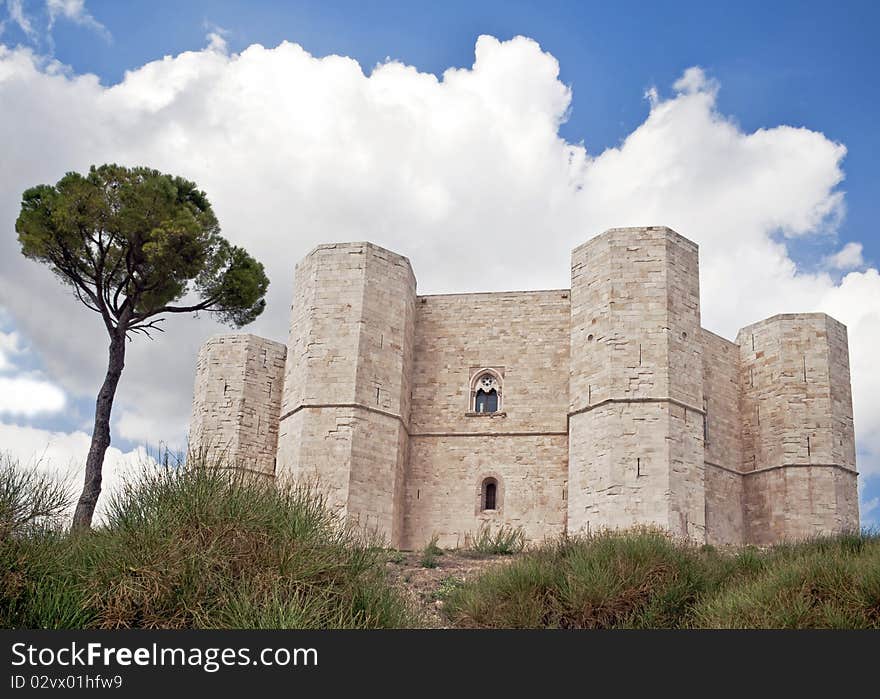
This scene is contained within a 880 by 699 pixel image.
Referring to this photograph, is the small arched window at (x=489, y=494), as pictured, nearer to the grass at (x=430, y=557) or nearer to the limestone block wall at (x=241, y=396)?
the grass at (x=430, y=557)

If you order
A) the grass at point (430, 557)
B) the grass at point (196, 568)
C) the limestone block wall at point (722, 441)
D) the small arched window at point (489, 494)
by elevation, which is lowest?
the grass at point (196, 568)

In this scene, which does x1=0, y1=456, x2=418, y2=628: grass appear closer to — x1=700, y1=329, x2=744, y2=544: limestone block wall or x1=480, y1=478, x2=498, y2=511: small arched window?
x1=480, y1=478, x2=498, y2=511: small arched window

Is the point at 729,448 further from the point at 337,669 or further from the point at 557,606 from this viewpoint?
the point at 337,669

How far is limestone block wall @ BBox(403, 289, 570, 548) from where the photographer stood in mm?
19484

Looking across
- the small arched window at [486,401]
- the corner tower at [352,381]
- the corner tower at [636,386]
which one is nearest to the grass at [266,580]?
the corner tower at [636,386]

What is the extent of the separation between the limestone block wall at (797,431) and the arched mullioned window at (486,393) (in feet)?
18.4

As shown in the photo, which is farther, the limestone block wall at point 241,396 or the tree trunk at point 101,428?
the limestone block wall at point 241,396

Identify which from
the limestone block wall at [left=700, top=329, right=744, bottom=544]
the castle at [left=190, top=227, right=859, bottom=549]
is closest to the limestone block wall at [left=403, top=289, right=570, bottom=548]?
the castle at [left=190, top=227, right=859, bottom=549]

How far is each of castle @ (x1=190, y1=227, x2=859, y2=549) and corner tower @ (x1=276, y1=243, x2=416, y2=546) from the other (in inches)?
1.5

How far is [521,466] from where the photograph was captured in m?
19.7

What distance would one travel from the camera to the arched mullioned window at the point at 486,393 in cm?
2031

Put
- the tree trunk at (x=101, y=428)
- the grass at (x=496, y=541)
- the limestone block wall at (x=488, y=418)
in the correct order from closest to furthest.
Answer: the tree trunk at (x=101, y=428), the grass at (x=496, y=541), the limestone block wall at (x=488, y=418)

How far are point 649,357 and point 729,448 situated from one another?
437 cm

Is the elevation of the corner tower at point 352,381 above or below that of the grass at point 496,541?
above
